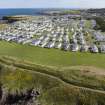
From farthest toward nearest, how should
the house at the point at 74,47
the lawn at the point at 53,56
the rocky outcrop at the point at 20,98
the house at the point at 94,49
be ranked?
1. the house at the point at 74,47
2. the house at the point at 94,49
3. the lawn at the point at 53,56
4. the rocky outcrop at the point at 20,98

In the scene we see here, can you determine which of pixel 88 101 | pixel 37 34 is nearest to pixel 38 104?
pixel 88 101

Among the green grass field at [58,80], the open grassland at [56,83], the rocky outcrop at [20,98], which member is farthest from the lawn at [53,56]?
the rocky outcrop at [20,98]

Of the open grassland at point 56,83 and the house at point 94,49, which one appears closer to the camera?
the open grassland at point 56,83

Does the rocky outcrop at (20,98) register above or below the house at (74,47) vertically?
below

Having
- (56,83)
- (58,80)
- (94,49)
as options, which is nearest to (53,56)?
(94,49)

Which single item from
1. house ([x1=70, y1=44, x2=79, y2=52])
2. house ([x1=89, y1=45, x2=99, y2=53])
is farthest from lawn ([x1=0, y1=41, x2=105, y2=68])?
house ([x1=70, y1=44, x2=79, y2=52])

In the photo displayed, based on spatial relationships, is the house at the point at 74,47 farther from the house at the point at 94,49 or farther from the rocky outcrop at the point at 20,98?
the rocky outcrop at the point at 20,98
